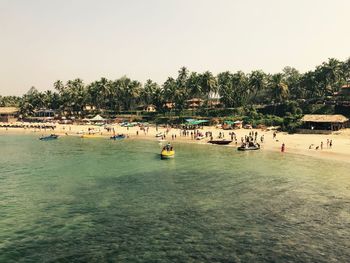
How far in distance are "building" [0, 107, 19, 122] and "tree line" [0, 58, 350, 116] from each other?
12.4 ft

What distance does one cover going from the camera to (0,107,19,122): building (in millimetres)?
146837

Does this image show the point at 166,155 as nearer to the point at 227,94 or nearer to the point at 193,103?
the point at 227,94

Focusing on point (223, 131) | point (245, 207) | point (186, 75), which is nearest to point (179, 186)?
point (245, 207)

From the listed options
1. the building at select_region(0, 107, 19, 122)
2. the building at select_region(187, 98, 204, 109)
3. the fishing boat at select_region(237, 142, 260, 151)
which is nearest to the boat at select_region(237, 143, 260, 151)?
the fishing boat at select_region(237, 142, 260, 151)

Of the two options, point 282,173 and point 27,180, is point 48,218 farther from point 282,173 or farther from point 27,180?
point 282,173

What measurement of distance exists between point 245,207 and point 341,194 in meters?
11.9

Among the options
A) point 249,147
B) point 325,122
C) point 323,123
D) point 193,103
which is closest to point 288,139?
point 325,122

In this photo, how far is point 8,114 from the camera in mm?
148500

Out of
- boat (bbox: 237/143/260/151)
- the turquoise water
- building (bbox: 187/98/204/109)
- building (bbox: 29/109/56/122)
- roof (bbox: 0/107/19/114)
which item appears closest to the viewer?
the turquoise water

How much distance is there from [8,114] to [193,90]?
7990 cm

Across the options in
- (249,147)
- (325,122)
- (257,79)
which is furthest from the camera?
(257,79)

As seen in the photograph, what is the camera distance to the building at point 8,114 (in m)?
147

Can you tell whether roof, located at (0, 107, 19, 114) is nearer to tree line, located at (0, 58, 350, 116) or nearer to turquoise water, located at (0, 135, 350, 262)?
tree line, located at (0, 58, 350, 116)

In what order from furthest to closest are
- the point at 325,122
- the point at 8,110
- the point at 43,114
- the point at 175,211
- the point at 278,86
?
the point at 43,114
the point at 8,110
the point at 278,86
the point at 325,122
the point at 175,211
